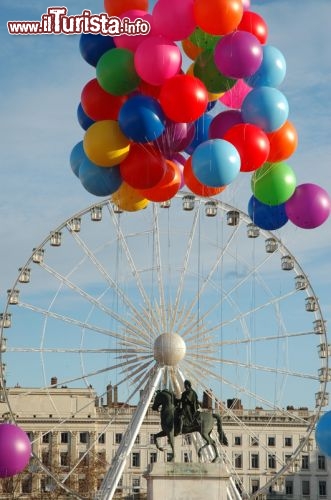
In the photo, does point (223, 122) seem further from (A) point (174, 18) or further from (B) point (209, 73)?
(A) point (174, 18)

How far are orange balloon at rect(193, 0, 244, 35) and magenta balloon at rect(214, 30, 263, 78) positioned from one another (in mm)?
222

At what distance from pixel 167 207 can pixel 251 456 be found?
60814mm

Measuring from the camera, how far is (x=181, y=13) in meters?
23.3

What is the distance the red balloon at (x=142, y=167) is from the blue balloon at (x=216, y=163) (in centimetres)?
105

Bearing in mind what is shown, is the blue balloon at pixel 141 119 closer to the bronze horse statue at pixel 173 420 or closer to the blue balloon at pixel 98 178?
the blue balloon at pixel 98 178

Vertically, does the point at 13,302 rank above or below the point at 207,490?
above

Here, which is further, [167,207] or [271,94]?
[167,207]

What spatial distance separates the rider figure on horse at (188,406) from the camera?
29297 millimetres

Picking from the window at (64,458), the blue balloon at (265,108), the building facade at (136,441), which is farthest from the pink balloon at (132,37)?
the window at (64,458)

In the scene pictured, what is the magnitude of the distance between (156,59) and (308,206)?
4657mm

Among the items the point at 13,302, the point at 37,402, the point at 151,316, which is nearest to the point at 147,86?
the point at 151,316

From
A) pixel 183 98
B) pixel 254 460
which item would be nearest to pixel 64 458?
pixel 254 460

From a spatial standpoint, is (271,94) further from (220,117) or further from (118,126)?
(118,126)

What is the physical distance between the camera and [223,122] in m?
24.7
